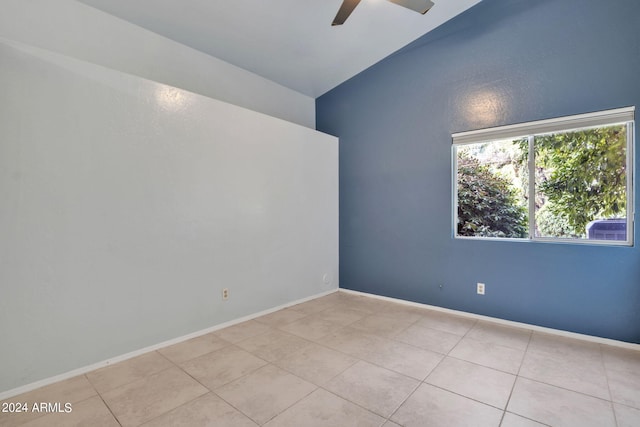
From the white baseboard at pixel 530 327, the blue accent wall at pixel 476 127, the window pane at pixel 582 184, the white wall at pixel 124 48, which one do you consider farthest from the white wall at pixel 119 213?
the window pane at pixel 582 184

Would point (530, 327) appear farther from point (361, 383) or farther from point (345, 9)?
point (345, 9)

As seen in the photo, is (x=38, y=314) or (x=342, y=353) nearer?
(x=38, y=314)

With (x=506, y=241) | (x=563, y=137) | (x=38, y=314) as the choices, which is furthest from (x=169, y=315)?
(x=563, y=137)

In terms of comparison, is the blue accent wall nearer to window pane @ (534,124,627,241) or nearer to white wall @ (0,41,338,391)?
window pane @ (534,124,627,241)

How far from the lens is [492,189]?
10.8 ft

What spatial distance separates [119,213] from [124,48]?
1.64 meters

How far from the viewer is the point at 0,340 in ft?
6.08

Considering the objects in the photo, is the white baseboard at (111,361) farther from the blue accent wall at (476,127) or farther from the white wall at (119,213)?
the blue accent wall at (476,127)

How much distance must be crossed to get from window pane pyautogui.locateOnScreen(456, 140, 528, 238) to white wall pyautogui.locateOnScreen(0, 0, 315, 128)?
265 centimetres

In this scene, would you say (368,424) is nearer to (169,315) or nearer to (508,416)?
(508,416)

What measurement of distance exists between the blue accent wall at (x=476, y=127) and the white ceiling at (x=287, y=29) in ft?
0.93

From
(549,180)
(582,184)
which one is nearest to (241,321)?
(549,180)

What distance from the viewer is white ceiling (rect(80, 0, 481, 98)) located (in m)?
2.75

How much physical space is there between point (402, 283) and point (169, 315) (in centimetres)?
268
